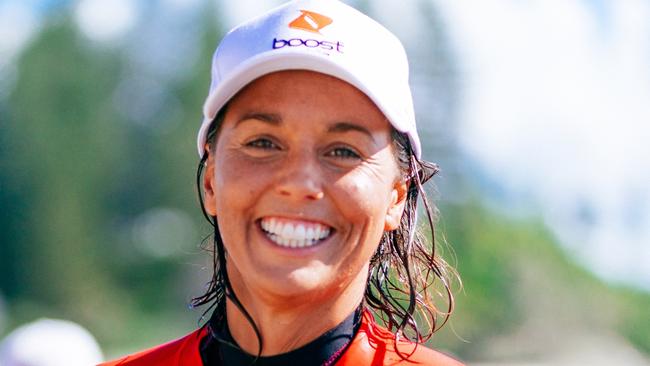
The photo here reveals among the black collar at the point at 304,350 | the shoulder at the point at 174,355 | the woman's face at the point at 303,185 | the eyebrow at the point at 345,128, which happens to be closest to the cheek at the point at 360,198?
the woman's face at the point at 303,185

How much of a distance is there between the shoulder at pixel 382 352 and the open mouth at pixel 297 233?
35 cm

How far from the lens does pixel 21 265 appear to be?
37.8 meters

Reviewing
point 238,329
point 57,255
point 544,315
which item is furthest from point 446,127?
point 238,329

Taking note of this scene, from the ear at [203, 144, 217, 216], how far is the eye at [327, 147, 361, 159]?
1.16 ft

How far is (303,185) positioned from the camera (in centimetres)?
281

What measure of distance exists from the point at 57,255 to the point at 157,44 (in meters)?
9.51

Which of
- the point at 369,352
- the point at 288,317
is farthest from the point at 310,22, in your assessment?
the point at 369,352

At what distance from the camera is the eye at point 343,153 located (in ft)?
9.38

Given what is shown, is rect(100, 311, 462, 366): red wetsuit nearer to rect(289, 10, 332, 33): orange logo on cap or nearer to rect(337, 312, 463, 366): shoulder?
rect(337, 312, 463, 366): shoulder

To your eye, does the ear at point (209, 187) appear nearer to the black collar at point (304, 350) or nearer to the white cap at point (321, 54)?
the white cap at point (321, 54)

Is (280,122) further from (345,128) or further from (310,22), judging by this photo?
(310,22)

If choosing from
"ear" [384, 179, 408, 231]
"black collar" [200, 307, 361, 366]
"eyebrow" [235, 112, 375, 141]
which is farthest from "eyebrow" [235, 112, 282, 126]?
"black collar" [200, 307, 361, 366]

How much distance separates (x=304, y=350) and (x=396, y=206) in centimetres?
41

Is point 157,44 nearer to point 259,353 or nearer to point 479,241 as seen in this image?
point 479,241
